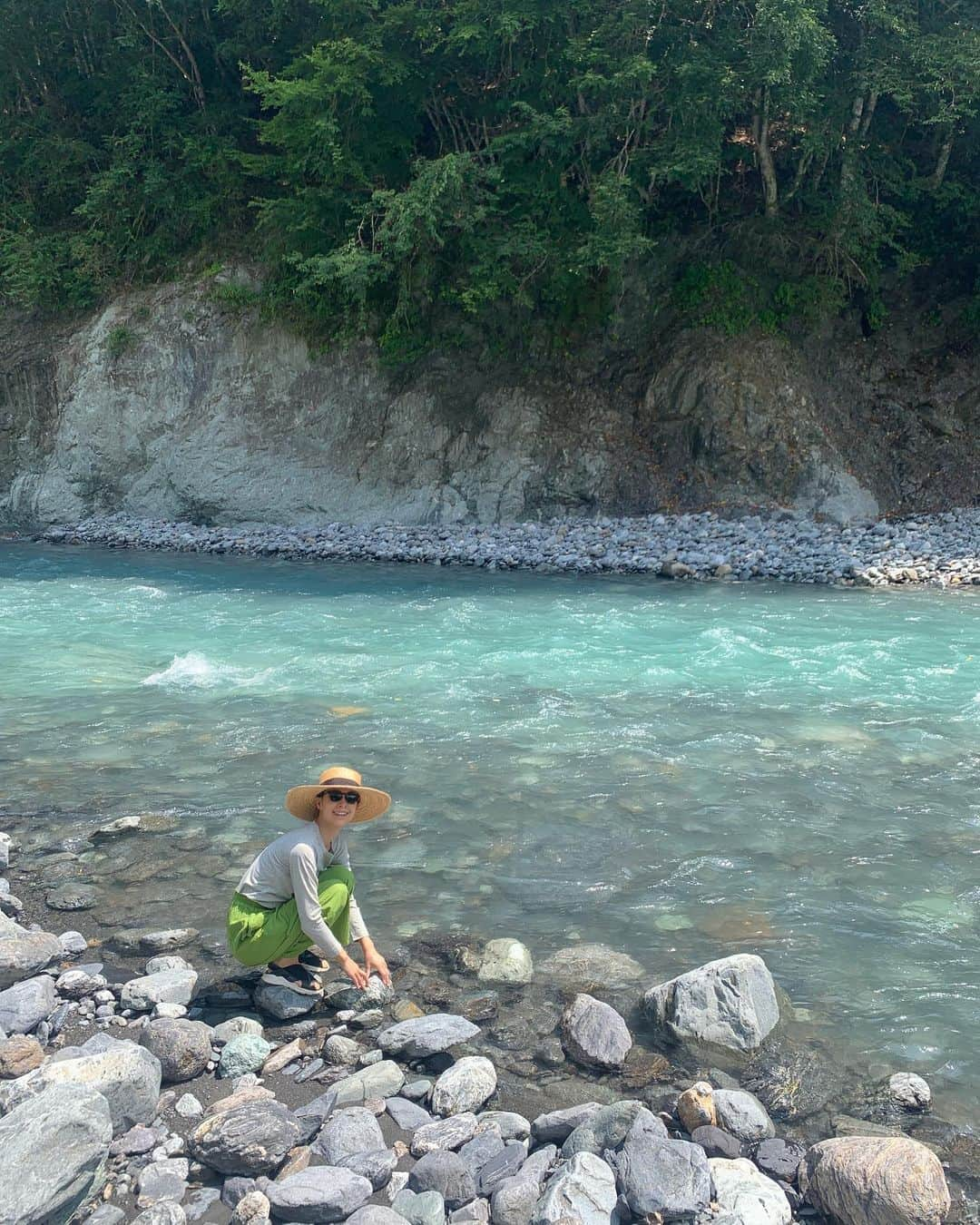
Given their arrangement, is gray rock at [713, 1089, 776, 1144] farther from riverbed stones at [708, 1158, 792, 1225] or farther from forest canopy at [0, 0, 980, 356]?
forest canopy at [0, 0, 980, 356]

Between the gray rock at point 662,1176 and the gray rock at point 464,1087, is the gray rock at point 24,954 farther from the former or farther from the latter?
the gray rock at point 662,1176

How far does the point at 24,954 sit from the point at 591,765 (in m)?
3.67

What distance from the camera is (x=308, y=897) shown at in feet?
13.7

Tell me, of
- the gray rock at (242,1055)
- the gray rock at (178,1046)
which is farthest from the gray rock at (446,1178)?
the gray rock at (178,1046)

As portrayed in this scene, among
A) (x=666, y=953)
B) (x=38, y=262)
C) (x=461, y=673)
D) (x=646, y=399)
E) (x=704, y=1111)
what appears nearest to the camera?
(x=704, y=1111)

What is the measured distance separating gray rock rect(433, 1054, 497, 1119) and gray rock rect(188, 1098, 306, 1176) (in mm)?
463

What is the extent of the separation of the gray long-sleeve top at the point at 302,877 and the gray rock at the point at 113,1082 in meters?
0.82

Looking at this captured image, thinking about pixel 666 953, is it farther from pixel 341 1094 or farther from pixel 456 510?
pixel 456 510

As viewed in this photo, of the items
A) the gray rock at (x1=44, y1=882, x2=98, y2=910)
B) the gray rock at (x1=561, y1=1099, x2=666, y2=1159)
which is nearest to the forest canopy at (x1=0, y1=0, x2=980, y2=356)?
the gray rock at (x1=44, y1=882, x2=98, y2=910)

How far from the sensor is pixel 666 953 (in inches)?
181

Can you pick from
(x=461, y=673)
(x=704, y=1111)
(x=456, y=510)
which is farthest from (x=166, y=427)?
(x=704, y=1111)

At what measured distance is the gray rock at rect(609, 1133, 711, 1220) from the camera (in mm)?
3053

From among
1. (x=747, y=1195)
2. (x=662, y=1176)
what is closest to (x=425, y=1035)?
(x=662, y=1176)

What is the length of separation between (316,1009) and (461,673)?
540 centimetres
